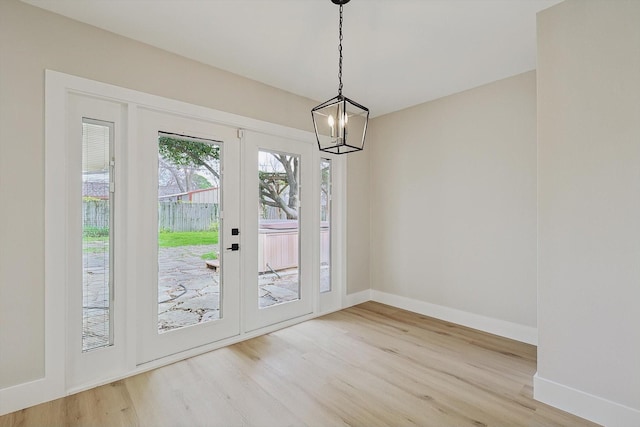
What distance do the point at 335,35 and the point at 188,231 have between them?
2.11 metres

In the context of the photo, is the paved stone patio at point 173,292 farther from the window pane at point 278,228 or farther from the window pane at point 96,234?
the window pane at point 278,228

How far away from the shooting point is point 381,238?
172 inches

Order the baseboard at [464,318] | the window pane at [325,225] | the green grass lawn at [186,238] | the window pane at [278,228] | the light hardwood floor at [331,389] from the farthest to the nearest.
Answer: the window pane at [325,225] → the window pane at [278,228] → the baseboard at [464,318] → the green grass lawn at [186,238] → the light hardwood floor at [331,389]

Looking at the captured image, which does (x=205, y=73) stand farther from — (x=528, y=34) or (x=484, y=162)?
(x=484, y=162)

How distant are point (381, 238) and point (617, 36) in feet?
9.99

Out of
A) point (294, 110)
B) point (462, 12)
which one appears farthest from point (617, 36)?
point (294, 110)

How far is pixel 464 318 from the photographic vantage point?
Result: 351 cm

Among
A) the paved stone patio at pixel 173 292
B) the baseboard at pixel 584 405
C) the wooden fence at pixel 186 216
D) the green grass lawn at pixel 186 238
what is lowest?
the baseboard at pixel 584 405

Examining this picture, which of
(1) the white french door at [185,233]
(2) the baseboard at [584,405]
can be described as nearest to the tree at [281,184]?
(1) the white french door at [185,233]

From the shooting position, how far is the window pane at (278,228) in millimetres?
3322

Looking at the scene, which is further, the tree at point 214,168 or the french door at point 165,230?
the tree at point 214,168

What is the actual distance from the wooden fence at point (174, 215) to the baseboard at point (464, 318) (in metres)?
2.63

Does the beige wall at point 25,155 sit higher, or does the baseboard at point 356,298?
the beige wall at point 25,155

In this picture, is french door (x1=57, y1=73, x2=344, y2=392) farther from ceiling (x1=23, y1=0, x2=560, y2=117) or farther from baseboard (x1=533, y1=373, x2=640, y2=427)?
baseboard (x1=533, y1=373, x2=640, y2=427)
